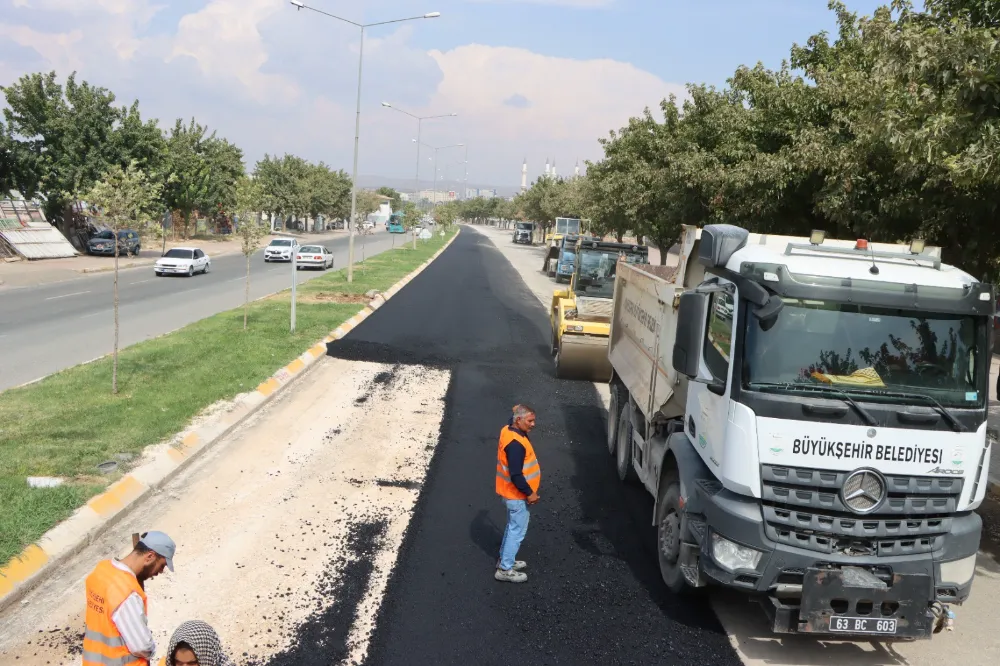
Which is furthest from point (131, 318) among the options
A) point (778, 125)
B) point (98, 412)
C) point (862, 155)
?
point (862, 155)

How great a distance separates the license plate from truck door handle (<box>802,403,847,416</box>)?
139 cm

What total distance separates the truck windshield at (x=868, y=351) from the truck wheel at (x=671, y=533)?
1.40 metres

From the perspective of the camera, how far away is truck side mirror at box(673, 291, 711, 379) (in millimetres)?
5562

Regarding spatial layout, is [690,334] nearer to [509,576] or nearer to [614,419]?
[509,576]

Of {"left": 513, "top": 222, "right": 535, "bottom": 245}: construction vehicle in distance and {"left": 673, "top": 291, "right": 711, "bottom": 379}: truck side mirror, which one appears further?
{"left": 513, "top": 222, "right": 535, "bottom": 245}: construction vehicle in distance

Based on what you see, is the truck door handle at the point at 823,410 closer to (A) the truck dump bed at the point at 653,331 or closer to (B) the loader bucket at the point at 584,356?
(A) the truck dump bed at the point at 653,331

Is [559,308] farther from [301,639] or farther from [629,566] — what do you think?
[301,639]

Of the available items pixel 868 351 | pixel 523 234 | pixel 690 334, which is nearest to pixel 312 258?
pixel 690 334

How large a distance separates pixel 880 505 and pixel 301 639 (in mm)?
4193

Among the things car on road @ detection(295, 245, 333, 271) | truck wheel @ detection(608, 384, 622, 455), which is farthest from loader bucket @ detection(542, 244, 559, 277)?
truck wheel @ detection(608, 384, 622, 455)

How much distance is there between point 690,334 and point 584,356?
8709 mm

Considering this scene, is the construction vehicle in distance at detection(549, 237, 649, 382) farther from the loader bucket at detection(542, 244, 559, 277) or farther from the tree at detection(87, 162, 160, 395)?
the loader bucket at detection(542, 244, 559, 277)

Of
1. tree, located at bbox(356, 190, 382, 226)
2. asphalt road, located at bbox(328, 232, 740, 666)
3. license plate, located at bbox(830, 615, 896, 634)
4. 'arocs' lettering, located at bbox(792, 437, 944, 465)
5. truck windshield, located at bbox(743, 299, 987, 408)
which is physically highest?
tree, located at bbox(356, 190, 382, 226)

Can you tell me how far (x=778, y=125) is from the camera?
13.4 metres
